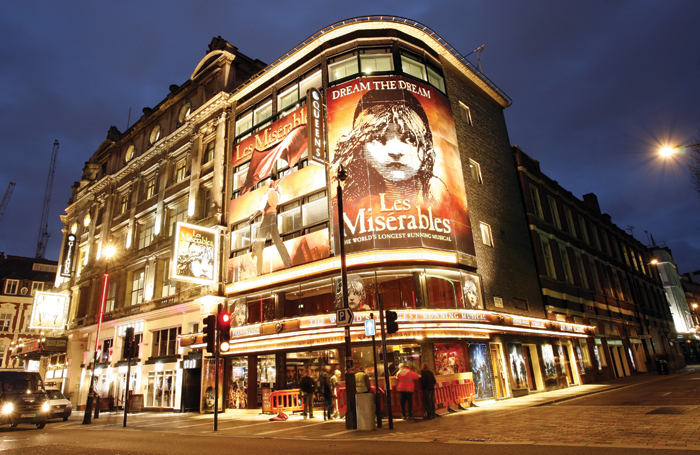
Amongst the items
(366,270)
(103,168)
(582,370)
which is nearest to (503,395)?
(366,270)

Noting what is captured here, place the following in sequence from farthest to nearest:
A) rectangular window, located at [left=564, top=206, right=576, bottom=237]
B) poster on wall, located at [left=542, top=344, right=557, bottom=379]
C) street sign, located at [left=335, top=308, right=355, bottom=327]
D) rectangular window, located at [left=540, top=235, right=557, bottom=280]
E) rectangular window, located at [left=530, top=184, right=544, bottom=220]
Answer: rectangular window, located at [left=564, top=206, right=576, bottom=237], rectangular window, located at [left=530, top=184, right=544, bottom=220], rectangular window, located at [left=540, top=235, right=557, bottom=280], poster on wall, located at [left=542, top=344, right=557, bottom=379], street sign, located at [left=335, top=308, right=355, bottom=327]

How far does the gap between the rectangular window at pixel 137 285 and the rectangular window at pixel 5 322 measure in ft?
112

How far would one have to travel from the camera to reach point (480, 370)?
18859 mm

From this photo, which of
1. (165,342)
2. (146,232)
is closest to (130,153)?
(146,232)

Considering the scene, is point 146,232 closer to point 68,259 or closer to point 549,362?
point 68,259

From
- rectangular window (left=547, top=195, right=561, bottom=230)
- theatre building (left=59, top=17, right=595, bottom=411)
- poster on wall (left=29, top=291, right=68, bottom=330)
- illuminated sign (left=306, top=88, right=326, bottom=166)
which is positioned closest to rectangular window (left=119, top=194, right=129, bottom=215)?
theatre building (left=59, top=17, right=595, bottom=411)

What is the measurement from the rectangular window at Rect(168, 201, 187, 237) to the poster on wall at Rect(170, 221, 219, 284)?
532 cm

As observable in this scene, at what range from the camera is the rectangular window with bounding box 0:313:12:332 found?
52.1m

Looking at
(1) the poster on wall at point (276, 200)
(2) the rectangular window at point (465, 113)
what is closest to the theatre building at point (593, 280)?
(2) the rectangular window at point (465, 113)

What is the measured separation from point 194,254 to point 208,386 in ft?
24.1

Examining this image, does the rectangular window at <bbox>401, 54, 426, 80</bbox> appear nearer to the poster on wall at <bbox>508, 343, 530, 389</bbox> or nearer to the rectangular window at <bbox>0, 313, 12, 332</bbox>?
the poster on wall at <bbox>508, 343, 530, 389</bbox>

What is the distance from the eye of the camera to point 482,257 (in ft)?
72.4

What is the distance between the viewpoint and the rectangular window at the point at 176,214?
2962cm

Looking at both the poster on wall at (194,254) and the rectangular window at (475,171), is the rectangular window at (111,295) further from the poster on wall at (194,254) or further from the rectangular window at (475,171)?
the rectangular window at (475,171)
